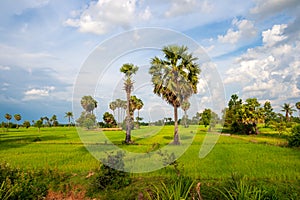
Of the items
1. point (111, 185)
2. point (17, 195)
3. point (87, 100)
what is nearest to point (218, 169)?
point (111, 185)

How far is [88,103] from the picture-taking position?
1000 cm

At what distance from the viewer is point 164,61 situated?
22141 millimetres

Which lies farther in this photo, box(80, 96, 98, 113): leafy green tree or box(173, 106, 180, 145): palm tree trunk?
box(173, 106, 180, 145): palm tree trunk

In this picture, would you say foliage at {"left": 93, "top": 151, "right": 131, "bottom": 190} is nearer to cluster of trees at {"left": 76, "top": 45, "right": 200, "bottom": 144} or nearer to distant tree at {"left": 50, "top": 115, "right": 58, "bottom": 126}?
cluster of trees at {"left": 76, "top": 45, "right": 200, "bottom": 144}

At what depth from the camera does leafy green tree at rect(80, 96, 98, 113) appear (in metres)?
9.31

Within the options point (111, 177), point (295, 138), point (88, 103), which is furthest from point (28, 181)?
point (295, 138)

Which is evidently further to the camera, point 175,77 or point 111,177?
point 175,77

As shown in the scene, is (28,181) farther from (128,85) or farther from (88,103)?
(128,85)

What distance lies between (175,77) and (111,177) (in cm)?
1514

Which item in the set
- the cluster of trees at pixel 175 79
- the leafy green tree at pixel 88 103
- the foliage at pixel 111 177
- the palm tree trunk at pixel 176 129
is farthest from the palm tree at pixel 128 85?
the foliage at pixel 111 177

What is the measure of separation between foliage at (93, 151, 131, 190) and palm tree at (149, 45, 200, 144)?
13.8 metres

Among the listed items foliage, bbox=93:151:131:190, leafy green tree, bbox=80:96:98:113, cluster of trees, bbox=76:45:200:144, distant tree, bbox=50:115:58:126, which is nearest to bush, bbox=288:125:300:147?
cluster of trees, bbox=76:45:200:144

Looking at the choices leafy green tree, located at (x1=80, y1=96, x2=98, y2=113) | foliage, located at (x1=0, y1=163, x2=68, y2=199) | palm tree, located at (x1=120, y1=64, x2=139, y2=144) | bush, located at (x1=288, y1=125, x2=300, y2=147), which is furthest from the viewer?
palm tree, located at (x1=120, y1=64, x2=139, y2=144)

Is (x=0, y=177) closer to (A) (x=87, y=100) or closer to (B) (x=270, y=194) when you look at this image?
(A) (x=87, y=100)
